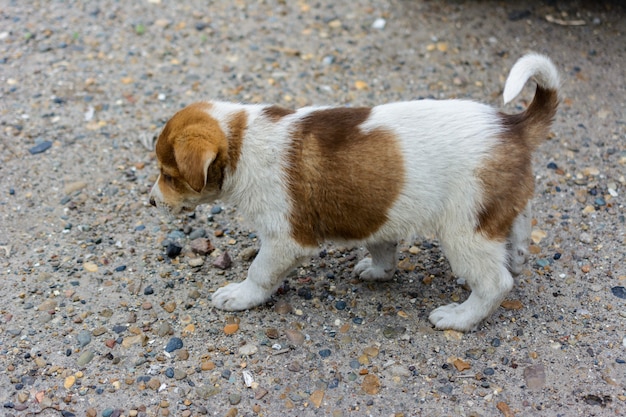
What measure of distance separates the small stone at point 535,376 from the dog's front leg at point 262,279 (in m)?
1.55

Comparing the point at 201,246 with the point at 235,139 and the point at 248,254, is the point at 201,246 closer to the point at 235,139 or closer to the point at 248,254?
the point at 248,254

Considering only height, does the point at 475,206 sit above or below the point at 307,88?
above

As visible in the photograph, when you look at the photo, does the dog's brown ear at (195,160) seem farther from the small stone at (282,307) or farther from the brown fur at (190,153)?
the small stone at (282,307)

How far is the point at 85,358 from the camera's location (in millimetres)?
4449

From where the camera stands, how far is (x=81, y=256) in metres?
5.26

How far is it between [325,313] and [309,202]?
2.88 feet

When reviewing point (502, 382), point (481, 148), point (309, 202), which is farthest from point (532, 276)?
point (309, 202)

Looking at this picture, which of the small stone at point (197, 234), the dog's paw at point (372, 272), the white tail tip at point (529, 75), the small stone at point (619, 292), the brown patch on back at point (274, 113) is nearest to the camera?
the white tail tip at point (529, 75)

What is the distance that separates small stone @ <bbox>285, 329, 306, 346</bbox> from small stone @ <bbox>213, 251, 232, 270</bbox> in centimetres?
84

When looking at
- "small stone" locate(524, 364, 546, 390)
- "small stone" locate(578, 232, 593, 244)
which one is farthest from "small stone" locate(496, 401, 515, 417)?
"small stone" locate(578, 232, 593, 244)

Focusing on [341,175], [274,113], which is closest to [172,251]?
[274,113]

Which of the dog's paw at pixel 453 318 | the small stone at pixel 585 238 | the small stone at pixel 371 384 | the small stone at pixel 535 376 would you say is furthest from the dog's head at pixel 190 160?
the small stone at pixel 585 238

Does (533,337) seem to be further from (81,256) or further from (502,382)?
(81,256)

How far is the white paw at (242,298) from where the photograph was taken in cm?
477
